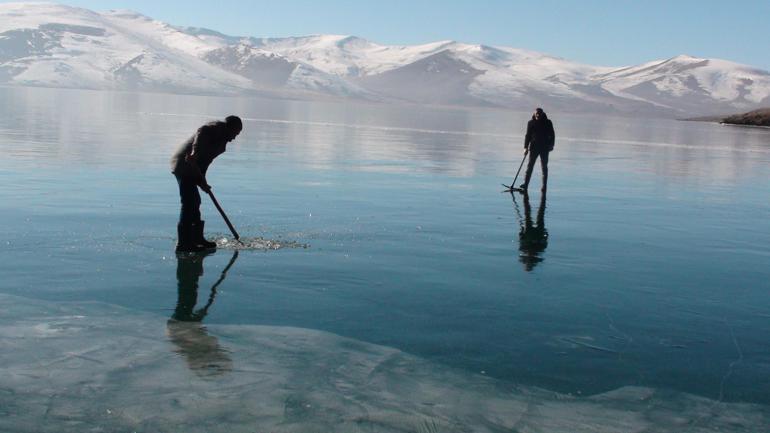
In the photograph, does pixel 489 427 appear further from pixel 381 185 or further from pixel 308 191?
pixel 381 185

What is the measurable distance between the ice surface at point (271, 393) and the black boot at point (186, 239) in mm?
2887

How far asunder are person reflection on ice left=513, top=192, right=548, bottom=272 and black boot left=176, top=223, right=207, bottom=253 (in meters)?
3.45

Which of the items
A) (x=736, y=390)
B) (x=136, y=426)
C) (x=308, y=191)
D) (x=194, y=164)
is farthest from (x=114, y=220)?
(x=736, y=390)

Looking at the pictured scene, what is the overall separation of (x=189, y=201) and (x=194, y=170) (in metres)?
0.37

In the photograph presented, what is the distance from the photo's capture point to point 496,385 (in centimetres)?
517

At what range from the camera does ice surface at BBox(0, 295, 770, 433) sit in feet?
14.7

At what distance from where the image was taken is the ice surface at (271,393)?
4480mm

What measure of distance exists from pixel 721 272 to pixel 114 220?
7140mm

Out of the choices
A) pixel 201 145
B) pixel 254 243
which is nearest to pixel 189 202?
pixel 201 145

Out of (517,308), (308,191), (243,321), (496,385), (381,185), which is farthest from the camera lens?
(381,185)

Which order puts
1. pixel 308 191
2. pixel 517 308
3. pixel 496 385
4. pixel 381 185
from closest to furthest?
pixel 496 385 → pixel 517 308 → pixel 308 191 → pixel 381 185

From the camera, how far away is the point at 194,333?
19.6 ft

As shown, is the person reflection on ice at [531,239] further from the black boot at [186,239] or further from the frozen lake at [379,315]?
the black boot at [186,239]

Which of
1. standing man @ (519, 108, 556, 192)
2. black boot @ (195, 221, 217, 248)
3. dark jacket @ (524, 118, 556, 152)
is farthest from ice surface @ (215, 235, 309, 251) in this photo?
dark jacket @ (524, 118, 556, 152)
